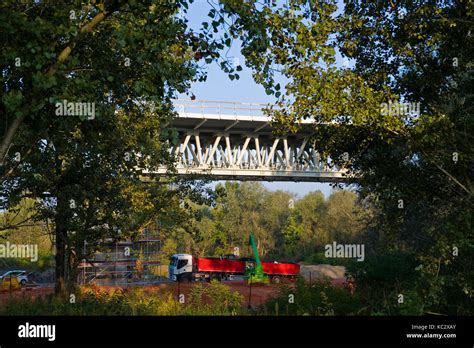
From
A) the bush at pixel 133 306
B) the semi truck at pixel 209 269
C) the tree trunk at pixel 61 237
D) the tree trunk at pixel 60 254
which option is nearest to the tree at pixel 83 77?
the tree trunk at pixel 61 237

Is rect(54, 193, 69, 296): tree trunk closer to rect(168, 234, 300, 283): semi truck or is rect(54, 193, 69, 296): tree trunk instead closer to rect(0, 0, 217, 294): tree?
rect(0, 0, 217, 294): tree

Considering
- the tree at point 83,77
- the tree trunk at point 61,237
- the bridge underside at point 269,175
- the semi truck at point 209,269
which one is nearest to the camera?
the tree at point 83,77

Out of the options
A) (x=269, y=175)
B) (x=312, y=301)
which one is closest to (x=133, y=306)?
(x=312, y=301)

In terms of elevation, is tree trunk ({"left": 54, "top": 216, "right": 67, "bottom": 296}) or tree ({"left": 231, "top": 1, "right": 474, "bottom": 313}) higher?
tree ({"left": 231, "top": 1, "right": 474, "bottom": 313})

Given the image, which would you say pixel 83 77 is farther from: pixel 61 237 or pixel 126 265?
pixel 126 265

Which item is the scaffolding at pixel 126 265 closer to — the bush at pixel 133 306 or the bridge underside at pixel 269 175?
the bridge underside at pixel 269 175

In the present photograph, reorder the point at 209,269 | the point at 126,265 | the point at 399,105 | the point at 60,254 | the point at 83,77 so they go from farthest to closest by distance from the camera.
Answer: the point at 209,269 → the point at 126,265 → the point at 60,254 → the point at 399,105 → the point at 83,77

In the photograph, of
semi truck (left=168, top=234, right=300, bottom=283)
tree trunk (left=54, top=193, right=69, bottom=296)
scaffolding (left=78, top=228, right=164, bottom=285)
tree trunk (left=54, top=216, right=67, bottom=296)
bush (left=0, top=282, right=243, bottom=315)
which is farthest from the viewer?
semi truck (left=168, top=234, right=300, bottom=283)

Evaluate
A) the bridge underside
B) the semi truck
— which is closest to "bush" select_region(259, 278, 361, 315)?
the semi truck

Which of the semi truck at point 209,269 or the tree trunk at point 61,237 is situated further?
the semi truck at point 209,269

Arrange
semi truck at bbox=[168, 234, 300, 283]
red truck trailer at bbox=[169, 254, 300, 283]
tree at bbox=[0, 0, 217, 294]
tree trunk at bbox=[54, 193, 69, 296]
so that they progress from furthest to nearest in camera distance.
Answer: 1. red truck trailer at bbox=[169, 254, 300, 283]
2. semi truck at bbox=[168, 234, 300, 283]
3. tree trunk at bbox=[54, 193, 69, 296]
4. tree at bbox=[0, 0, 217, 294]

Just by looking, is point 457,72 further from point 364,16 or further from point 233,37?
point 233,37

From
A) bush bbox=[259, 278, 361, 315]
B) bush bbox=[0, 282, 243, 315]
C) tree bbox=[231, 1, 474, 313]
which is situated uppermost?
tree bbox=[231, 1, 474, 313]

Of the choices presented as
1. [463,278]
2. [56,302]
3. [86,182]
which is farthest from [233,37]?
[56,302]
